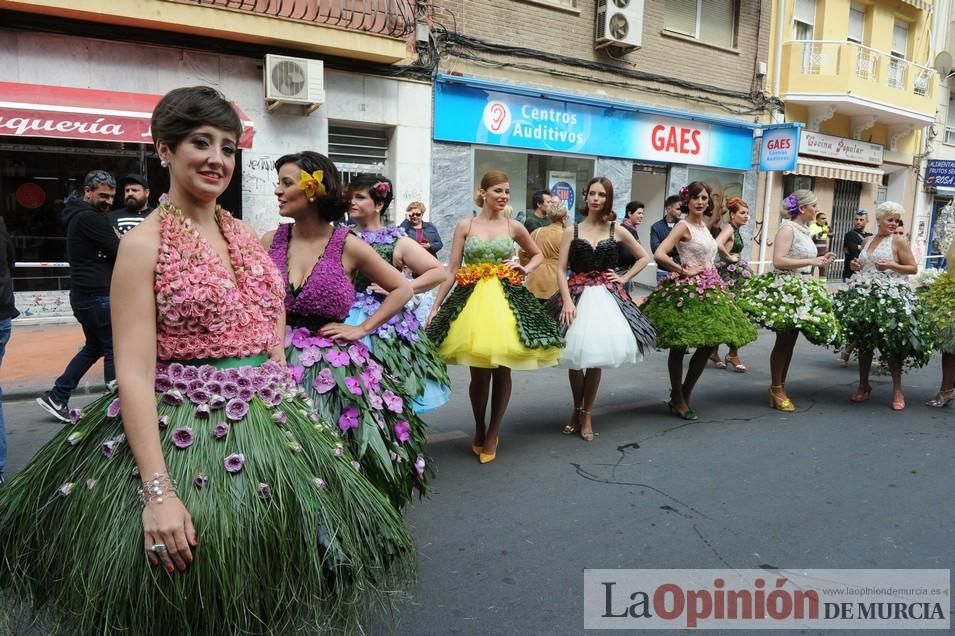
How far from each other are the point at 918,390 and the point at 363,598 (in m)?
7.65

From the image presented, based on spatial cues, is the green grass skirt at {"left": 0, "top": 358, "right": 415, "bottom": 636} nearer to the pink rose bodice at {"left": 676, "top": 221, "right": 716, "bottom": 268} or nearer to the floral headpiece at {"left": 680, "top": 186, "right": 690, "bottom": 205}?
the pink rose bodice at {"left": 676, "top": 221, "right": 716, "bottom": 268}

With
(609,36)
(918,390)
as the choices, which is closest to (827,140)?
(609,36)

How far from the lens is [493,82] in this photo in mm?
12711

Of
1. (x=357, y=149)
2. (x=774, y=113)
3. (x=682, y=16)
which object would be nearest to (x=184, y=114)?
(x=357, y=149)

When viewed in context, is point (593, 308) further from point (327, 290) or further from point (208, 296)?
point (208, 296)

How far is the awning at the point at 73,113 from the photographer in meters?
9.02

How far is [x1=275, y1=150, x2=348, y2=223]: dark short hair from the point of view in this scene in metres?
3.09

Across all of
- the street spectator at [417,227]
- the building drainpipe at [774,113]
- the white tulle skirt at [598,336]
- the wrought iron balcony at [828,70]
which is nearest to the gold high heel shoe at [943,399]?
the white tulle skirt at [598,336]

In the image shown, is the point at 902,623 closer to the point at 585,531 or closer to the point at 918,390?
the point at 585,531

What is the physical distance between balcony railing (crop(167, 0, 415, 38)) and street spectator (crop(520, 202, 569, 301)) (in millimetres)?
4927

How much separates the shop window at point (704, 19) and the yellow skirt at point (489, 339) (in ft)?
42.1

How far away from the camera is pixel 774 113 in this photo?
17.8m

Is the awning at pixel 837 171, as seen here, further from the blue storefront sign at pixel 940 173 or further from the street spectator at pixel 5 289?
the street spectator at pixel 5 289

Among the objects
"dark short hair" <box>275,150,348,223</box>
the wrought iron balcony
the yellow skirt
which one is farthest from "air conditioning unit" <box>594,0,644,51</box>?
"dark short hair" <box>275,150,348,223</box>
